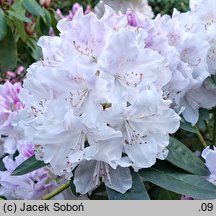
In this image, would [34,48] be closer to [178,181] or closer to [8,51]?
[8,51]

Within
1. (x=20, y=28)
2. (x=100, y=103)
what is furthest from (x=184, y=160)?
(x=20, y=28)

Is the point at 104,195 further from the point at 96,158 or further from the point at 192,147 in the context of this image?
the point at 192,147

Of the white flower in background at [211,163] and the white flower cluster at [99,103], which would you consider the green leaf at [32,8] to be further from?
the white flower in background at [211,163]

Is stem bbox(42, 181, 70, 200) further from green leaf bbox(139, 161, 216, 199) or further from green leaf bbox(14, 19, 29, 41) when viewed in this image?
green leaf bbox(14, 19, 29, 41)

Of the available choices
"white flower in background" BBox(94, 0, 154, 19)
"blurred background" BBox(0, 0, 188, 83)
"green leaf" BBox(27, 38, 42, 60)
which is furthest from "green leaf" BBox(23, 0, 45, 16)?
"white flower in background" BBox(94, 0, 154, 19)

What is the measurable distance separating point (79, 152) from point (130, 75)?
5.3 inches

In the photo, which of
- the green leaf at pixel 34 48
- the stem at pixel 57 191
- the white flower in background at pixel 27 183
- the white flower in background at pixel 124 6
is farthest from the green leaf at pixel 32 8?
the stem at pixel 57 191

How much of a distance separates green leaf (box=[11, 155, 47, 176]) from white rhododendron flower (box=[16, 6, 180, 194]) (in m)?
0.05

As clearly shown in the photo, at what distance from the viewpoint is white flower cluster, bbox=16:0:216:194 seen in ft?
2.68

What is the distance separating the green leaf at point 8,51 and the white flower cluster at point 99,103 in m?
0.62

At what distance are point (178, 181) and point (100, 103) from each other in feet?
0.58

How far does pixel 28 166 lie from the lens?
93 centimetres

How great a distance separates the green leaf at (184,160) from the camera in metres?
0.91
